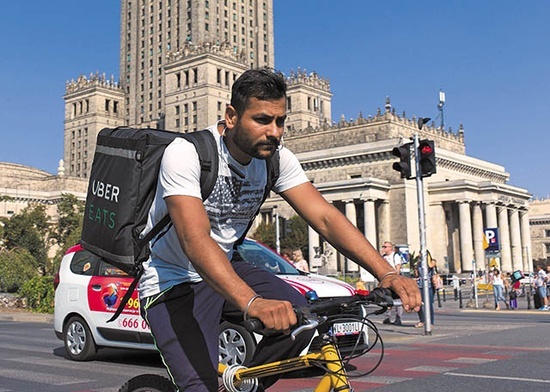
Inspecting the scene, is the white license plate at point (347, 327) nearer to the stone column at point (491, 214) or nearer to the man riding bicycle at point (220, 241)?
the man riding bicycle at point (220, 241)

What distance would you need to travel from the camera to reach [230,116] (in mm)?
2904

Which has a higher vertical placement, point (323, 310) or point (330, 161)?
point (330, 161)

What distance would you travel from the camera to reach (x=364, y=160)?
73188 mm

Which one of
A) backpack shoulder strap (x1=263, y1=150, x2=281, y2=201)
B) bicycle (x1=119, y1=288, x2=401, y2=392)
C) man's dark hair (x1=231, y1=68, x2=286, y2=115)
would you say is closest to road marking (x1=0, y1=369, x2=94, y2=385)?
backpack shoulder strap (x1=263, y1=150, x2=281, y2=201)

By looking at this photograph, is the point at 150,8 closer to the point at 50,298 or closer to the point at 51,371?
the point at 50,298

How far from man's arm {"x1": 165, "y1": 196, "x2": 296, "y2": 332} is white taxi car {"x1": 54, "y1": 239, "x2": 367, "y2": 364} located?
5945 mm

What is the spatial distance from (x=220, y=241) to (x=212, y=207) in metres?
0.19

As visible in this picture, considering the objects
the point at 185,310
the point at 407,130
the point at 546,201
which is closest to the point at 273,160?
the point at 185,310

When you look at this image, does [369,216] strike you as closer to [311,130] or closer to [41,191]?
[311,130]

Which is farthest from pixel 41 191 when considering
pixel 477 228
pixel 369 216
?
pixel 477 228

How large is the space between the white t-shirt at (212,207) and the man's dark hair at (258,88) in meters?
0.27

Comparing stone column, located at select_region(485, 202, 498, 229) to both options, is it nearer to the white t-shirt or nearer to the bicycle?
the white t-shirt

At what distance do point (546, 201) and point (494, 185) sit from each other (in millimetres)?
51850

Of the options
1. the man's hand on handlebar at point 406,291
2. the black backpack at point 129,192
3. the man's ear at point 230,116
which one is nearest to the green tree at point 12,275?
the black backpack at point 129,192
